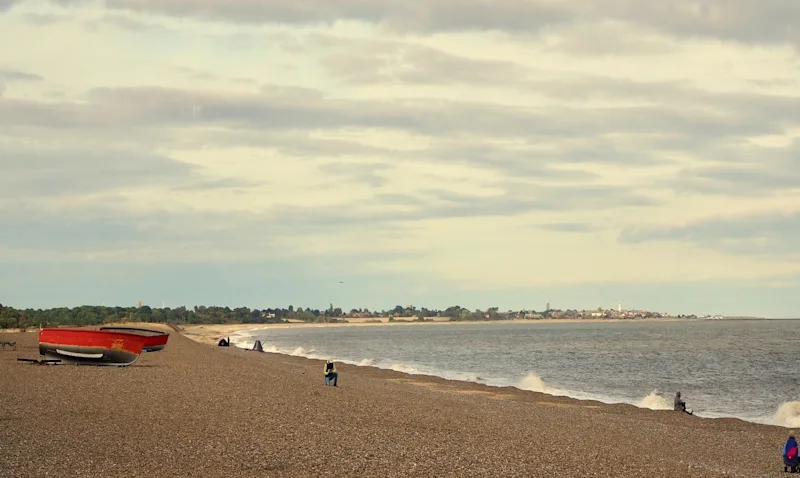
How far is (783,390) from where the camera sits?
52688 millimetres

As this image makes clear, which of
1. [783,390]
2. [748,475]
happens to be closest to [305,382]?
[748,475]

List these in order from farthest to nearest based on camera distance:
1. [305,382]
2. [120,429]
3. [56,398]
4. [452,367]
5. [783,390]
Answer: [452,367] < [783,390] < [305,382] < [56,398] < [120,429]

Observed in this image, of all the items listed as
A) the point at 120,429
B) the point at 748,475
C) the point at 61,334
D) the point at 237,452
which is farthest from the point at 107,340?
the point at 748,475

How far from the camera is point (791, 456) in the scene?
2095 cm

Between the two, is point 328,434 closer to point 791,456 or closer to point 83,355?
point 791,456

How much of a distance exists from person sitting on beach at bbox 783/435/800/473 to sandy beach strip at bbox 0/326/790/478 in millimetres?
497

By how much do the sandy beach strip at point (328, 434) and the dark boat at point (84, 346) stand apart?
647cm

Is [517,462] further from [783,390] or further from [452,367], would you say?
[452,367]

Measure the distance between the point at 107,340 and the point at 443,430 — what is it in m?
26.5

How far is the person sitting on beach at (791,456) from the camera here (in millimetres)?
20875

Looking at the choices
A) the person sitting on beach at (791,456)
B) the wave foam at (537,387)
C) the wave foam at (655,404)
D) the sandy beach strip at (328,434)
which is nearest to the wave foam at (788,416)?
the sandy beach strip at (328,434)

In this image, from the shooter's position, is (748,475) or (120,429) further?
(120,429)

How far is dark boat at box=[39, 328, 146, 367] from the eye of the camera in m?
44.6

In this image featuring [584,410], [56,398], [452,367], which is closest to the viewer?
[56,398]
